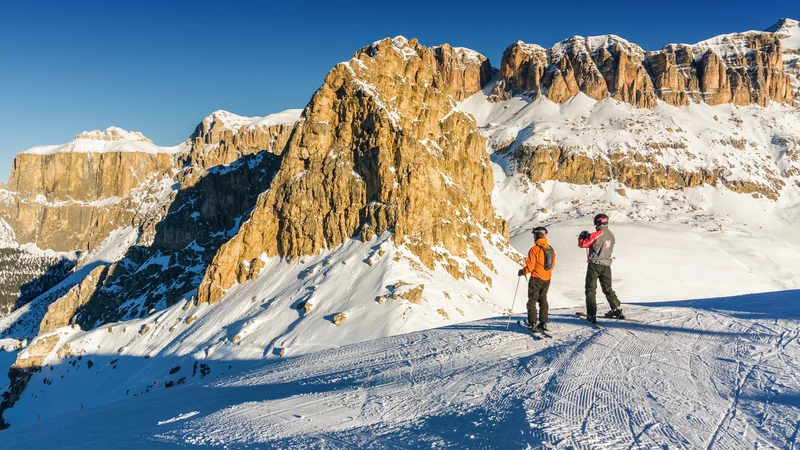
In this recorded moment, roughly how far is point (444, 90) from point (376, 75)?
9.37 meters

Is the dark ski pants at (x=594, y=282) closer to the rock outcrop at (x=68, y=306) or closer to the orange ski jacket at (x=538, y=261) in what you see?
the orange ski jacket at (x=538, y=261)

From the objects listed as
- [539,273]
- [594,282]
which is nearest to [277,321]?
[539,273]

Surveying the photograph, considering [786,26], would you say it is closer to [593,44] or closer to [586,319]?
[593,44]

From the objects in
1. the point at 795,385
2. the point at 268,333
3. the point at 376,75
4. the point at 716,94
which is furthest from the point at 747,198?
the point at 795,385

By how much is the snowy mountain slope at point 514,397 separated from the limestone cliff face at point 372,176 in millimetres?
28108

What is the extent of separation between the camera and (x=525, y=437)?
481cm

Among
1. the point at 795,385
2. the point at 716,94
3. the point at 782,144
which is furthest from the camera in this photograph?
the point at 716,94

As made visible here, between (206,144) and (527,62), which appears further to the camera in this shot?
(206,144)

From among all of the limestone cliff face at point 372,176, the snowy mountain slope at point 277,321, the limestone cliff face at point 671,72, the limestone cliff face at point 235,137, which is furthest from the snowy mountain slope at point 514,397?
the limestone cliff face at point 235,137

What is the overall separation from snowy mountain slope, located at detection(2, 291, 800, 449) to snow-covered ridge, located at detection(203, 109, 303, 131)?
586 ft

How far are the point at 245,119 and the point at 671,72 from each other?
157 m

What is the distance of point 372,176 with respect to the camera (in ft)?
142

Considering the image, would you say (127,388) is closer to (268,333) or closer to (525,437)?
(268,333)

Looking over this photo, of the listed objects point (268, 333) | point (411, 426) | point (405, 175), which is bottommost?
point (268, 333)
